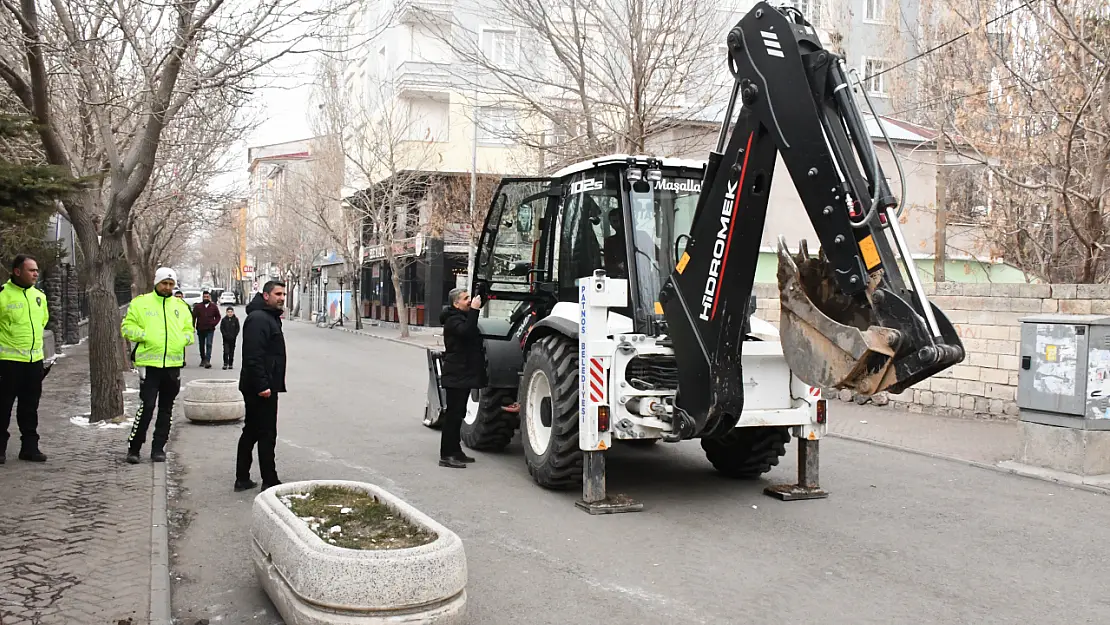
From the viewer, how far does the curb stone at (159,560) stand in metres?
5.14

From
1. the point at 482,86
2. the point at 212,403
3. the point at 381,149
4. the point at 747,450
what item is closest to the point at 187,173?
the point at 482,86

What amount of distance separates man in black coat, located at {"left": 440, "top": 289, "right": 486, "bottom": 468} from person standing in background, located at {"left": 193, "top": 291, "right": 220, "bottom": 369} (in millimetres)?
13827

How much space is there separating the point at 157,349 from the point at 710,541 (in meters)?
5.52

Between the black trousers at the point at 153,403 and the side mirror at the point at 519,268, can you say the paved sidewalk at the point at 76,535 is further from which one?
the side mirror at the point at 519,268

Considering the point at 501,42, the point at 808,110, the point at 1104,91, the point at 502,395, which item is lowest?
the point at 502,395

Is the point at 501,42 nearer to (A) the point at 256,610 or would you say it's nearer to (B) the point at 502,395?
(B) the point at 502,395

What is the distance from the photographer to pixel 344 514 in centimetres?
573

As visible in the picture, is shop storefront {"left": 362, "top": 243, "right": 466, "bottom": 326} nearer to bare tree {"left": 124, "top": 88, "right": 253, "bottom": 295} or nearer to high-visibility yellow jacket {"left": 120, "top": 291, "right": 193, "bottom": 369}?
bare tree {"left": 124, "top": 88, "right": 253, "bottom": 295}

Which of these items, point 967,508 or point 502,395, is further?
point 502,395

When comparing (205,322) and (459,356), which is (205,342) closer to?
(205,322)

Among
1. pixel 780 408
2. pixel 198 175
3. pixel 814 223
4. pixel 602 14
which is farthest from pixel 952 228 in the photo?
pixel 814 223

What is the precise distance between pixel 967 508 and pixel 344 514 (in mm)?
5341

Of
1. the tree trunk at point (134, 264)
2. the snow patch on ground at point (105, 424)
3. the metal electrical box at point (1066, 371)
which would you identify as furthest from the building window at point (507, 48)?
the metal electrical box at point (1066, 371)

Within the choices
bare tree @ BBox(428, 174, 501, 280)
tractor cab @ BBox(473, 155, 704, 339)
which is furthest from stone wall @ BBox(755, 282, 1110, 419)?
bare tree @ BBox(428, 174, 501, 280)
